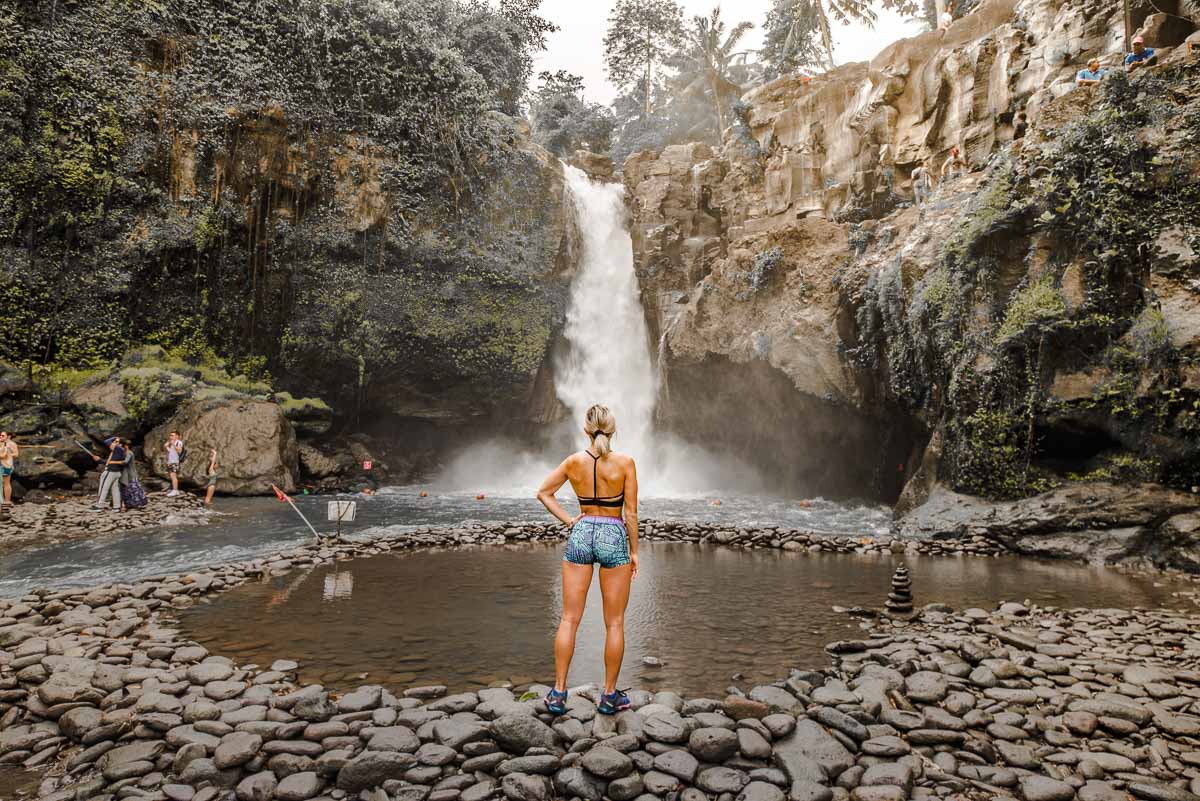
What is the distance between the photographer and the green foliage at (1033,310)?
11.1 m

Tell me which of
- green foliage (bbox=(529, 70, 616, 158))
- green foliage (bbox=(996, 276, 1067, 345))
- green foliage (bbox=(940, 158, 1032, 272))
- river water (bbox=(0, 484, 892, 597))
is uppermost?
green foliage (bbox=(529, 70, 616, 158))

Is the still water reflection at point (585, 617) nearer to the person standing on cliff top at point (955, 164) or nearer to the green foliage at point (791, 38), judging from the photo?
the person standing on cliff top at point (955, 164)

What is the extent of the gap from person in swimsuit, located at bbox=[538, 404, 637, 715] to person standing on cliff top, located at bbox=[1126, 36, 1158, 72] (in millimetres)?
13583

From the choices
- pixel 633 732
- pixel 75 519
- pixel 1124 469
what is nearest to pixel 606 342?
pixel 75 519

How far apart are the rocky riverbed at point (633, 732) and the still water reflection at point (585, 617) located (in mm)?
510

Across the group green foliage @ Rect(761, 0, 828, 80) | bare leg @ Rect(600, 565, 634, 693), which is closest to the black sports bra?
bare leg @ Rect(600, 565, 634, 693)

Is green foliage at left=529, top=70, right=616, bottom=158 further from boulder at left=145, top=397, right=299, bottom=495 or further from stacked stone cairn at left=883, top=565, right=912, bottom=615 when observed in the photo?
stacked stone cairn at left=883, top=565, right=912, bottom=615

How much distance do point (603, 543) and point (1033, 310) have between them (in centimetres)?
1099

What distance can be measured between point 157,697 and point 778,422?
18706 millimetres

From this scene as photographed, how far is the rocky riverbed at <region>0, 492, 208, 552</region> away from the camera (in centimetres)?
1071

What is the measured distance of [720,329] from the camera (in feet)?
68.6

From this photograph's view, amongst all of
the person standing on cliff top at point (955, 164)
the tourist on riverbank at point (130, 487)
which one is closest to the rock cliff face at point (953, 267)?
the person standing on cliff top at point (955, 164)

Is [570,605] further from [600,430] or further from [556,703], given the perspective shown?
[600,430]

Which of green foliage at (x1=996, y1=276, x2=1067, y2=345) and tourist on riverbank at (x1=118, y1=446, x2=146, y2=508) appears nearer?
green foliage at (x1=996, y1=276, x2=1067, y2=345)
